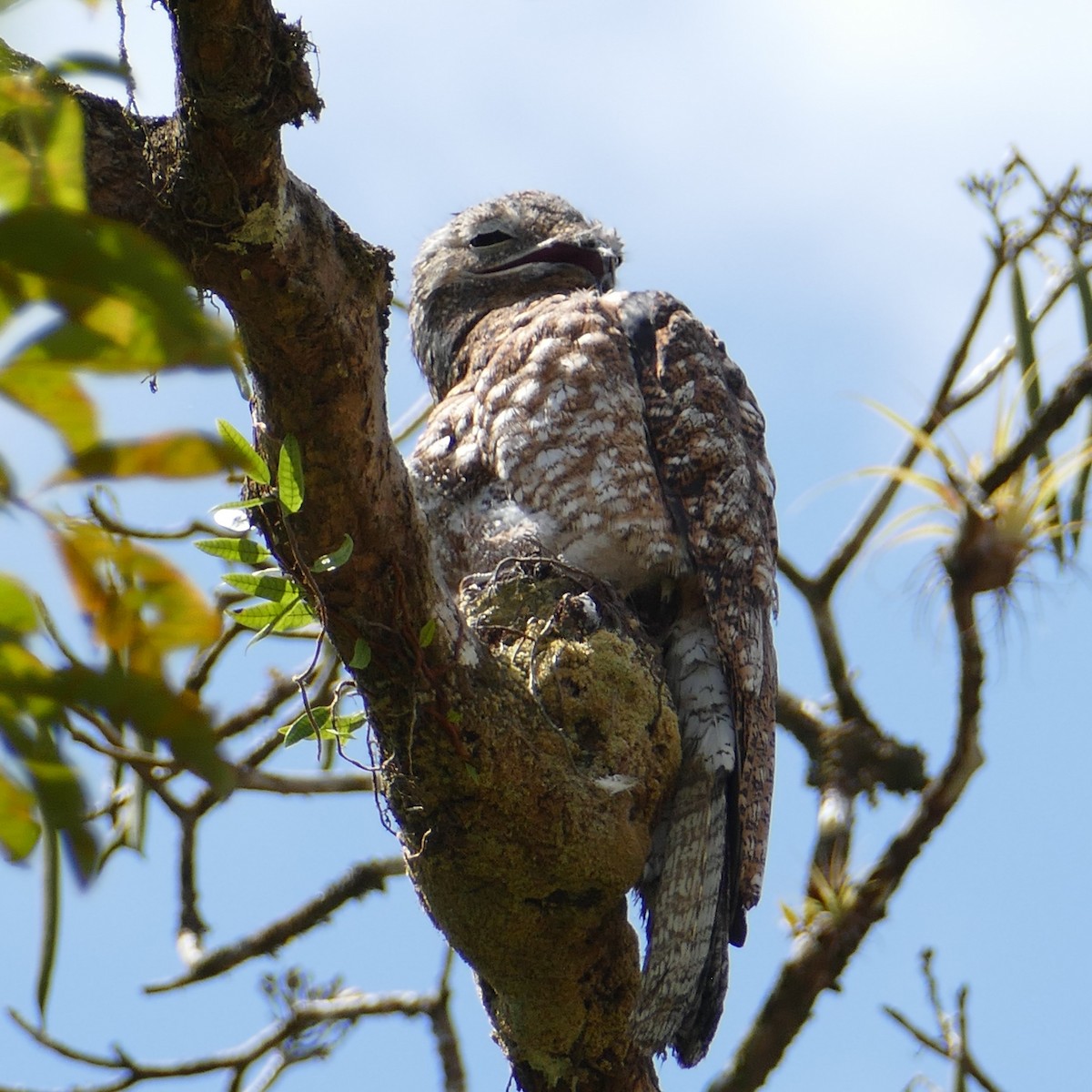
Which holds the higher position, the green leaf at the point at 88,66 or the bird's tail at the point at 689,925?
the bird's tail at the point at 689,925

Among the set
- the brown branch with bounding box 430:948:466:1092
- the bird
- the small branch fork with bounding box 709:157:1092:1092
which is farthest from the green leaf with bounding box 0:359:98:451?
the brown branch with bounding box 430:948:466:1092

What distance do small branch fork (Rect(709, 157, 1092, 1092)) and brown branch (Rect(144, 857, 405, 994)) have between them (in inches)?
59.8

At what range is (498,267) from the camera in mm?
4578


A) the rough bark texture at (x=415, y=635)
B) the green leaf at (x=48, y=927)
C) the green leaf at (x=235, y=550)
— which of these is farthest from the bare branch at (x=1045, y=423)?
the green leaf at (x=48, y=927)

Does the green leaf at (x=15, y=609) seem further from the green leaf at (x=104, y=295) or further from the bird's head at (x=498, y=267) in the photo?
the bird's head at (x=498, y=267)

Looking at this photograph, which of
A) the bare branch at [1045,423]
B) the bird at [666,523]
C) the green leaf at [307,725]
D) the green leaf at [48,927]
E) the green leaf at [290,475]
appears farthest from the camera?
the bird at [666,523]

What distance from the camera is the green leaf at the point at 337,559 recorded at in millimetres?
2537

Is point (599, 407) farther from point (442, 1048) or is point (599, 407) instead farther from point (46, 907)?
point (46, 907)

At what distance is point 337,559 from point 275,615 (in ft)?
1.13

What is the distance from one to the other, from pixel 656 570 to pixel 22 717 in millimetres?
3248

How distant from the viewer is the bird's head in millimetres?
4523

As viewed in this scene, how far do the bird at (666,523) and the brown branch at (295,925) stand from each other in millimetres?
1359

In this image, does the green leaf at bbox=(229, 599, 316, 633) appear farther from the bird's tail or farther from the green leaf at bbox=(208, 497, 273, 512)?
the bird's tail

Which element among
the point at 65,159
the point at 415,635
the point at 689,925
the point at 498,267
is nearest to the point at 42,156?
the point at 65,159
